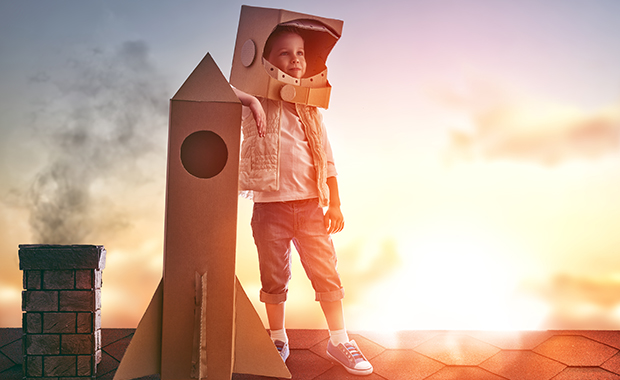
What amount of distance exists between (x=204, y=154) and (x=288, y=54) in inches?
17.8

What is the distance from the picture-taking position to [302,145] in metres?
1.30

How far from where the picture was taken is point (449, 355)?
138cm

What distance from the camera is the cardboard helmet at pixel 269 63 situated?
124cm

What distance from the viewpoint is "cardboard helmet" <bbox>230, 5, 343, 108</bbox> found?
1243 millimetres

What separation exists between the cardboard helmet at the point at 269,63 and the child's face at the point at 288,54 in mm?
33

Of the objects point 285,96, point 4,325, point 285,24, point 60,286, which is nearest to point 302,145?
point 285,96

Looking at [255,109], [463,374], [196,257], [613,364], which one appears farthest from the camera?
[613,364]

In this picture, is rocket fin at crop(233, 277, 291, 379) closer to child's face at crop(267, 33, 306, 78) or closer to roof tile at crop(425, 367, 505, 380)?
roof tile at crop(425, 367, 505, 380)

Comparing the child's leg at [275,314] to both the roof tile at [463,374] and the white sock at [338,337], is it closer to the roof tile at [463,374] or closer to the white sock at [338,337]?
the white sock at [338,337]

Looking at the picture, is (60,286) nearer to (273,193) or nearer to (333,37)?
(273,193)

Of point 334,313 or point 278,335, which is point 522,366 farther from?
point 278,335

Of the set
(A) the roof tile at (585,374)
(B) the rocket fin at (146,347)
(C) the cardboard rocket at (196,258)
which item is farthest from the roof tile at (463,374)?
(B) the rocket fin at (146,347)

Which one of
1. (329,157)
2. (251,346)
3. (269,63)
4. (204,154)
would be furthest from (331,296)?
(269,63)

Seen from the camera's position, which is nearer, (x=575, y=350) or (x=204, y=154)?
(x=204, y=154)
